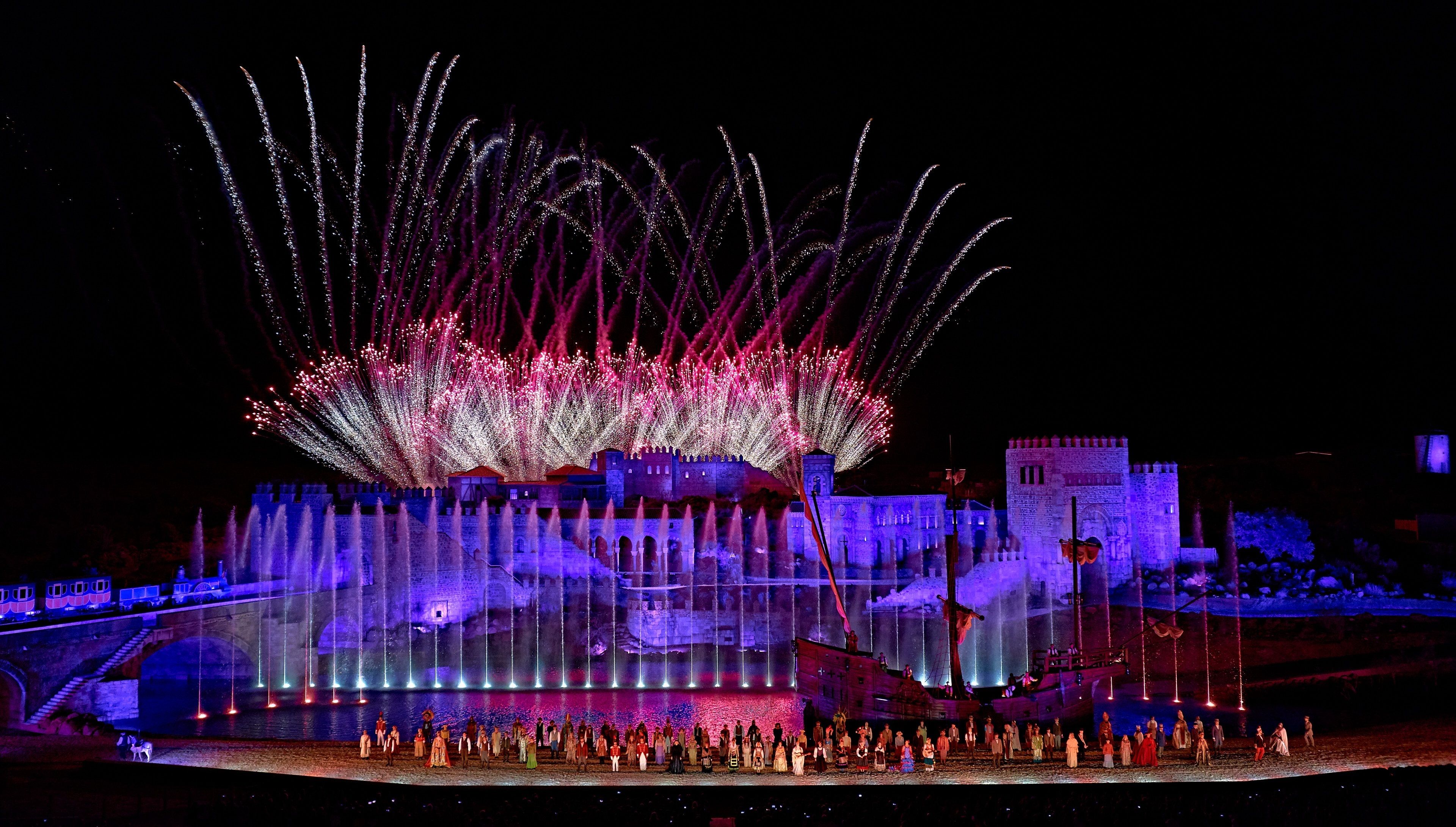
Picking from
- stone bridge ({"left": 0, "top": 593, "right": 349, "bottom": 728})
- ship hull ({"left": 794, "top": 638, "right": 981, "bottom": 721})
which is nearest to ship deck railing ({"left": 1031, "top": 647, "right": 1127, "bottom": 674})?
ship hull ({"left": 794, "top": 638, "right": 981, "bottom": 721})

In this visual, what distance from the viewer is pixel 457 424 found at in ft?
166

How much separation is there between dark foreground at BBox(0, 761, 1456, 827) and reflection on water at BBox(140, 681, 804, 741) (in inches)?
239

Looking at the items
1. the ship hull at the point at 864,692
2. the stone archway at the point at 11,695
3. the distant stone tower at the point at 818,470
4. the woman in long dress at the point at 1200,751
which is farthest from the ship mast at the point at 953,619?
the stone archway at the point at 11,695

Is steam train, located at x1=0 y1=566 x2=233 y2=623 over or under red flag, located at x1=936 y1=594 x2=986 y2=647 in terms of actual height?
over

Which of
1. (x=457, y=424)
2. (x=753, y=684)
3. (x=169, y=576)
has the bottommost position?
(x=753, y=684)

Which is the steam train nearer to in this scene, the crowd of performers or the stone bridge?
the stone bridge

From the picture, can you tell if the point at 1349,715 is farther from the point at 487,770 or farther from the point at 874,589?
the point at 487,770

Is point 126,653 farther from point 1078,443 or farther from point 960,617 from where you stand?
point 1078,443

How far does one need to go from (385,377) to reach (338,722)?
19012 mm

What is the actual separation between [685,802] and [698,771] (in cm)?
265

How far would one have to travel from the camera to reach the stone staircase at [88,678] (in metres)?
25.2

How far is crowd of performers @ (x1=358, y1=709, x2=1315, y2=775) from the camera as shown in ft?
70.0

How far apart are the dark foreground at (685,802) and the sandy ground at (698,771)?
0.45m

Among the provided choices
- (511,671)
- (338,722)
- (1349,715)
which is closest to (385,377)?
(511,671)
